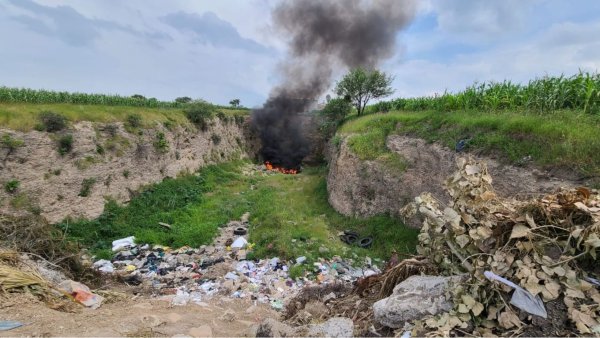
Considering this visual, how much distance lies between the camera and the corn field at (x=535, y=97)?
28.7ft

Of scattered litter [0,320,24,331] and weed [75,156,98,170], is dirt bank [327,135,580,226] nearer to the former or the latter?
scattered litter [0,320,24,331]

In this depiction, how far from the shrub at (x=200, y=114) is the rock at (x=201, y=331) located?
14992 mm

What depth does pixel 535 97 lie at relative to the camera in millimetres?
9828

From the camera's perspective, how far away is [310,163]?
22625 mm

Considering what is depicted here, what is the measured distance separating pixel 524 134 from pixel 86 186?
12.6 m

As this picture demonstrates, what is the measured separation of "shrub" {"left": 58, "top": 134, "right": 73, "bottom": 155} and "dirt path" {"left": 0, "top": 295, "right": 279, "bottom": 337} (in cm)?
688

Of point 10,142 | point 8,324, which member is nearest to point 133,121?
point 10,142

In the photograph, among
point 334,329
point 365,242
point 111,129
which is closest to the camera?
point 334,329

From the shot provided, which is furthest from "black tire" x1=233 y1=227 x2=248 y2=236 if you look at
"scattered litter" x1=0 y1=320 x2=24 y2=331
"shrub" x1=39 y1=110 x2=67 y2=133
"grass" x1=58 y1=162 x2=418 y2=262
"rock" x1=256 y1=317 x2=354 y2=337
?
"rock" x1=256 y1=317 x2=354 y2=337

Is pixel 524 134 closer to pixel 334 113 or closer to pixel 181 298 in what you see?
pixel 181 298

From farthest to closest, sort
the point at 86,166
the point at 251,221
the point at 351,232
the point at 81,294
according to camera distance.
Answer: the point at 251,221
the point at 86,166
the point at 351,232
the point at 81,294

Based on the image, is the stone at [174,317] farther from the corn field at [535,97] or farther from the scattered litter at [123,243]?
the corn field at [535,97]

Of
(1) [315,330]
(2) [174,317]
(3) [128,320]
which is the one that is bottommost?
(2) [174,317]

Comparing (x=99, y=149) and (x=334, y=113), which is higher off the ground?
(x=334, y=113)
